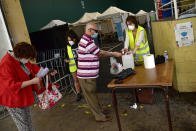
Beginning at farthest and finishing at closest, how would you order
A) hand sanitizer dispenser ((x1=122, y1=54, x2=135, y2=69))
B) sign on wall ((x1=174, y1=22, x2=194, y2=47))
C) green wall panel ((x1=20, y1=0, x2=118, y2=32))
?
green wall panel ((x1=20, y1=0, x2=118, y2=32)), sign on wall ((x1=174, y1=22, x2=194, y2=47)), hand sanitizer dispenser ((x1=122, y1=54, x2=135, y2=69))

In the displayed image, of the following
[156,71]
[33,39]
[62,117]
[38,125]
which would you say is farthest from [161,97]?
[33,39]

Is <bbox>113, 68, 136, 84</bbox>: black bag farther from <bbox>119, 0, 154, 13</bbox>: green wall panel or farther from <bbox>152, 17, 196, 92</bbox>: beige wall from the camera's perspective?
<bbox>119, 0, 154, 13</bbox>: green wall panel

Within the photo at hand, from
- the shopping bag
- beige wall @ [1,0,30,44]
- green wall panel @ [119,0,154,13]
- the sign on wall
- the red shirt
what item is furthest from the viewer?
green wall panel @ [119,0,154,13]

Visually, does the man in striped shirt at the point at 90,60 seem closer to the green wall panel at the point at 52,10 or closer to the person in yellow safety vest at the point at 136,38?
the person in yellow safety vest at the point at 136,38

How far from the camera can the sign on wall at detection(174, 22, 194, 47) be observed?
361 cm

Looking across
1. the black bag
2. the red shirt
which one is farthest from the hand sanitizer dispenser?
the red shirt

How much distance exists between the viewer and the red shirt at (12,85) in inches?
85.7

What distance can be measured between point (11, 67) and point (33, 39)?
8.23 meters

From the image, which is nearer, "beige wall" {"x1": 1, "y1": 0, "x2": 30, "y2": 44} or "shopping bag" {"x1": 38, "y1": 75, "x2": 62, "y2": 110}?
"shopping bag" {"x1": 38, "y1": 75, "x2": 62, "y2": 110}

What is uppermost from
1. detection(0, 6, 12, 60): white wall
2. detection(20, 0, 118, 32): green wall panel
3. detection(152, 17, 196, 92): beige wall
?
detection(20, 0, 118, 32): green wall panel

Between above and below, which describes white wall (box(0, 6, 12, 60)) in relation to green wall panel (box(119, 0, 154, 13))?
below

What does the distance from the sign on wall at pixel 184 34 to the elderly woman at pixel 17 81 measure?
298cm

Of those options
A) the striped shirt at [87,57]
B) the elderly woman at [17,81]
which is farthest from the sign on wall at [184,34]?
the elderly woman at [17,81]

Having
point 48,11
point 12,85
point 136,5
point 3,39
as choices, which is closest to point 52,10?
point 48,11
